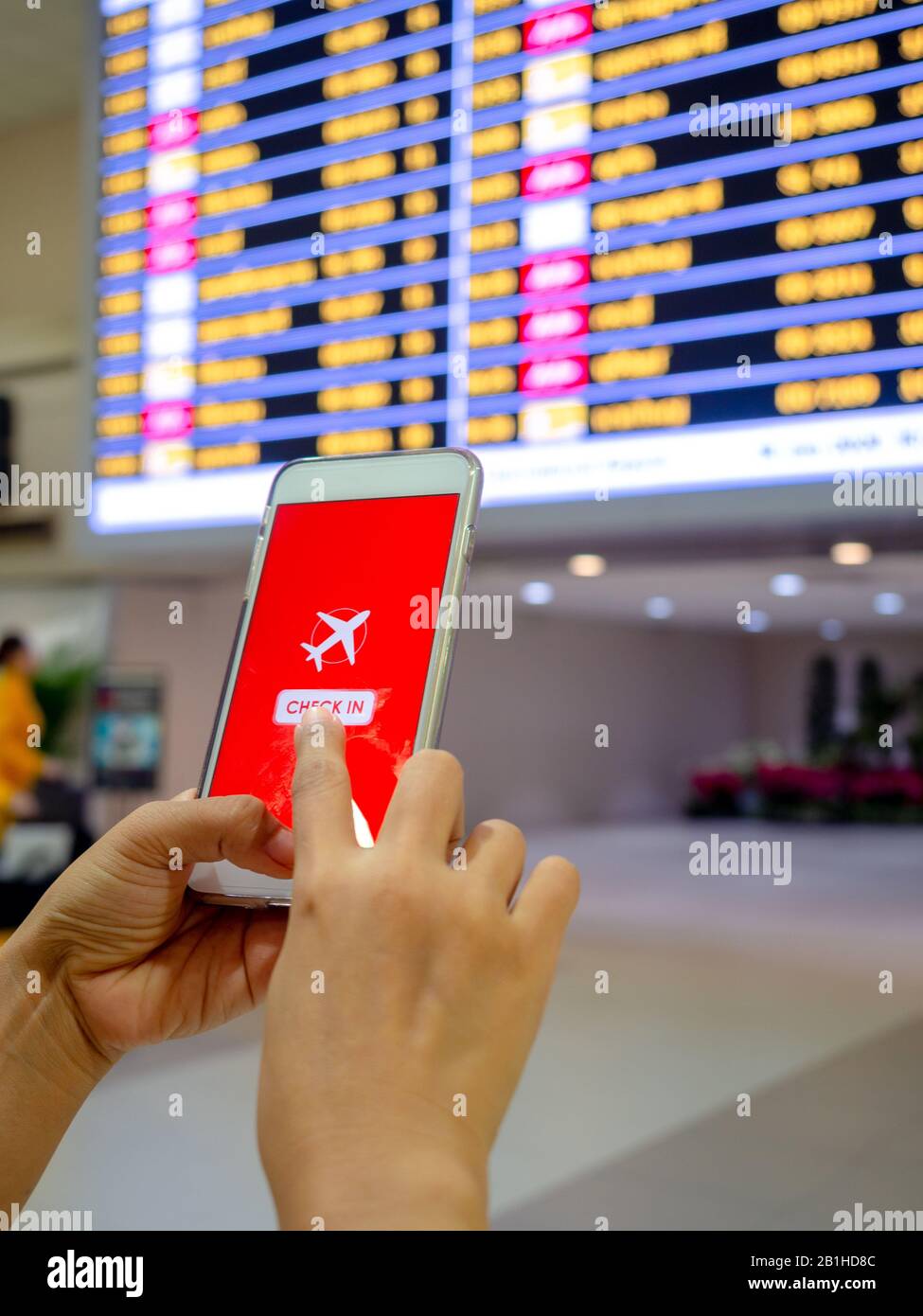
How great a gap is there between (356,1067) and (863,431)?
190 cm

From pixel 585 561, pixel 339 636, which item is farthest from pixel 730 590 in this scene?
pixel 339 636

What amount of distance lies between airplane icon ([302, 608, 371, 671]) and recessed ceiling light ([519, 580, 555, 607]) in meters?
9.20

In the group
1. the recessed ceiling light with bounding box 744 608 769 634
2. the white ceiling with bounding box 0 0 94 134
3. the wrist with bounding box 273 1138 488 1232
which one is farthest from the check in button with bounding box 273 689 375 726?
the recessed ceiling light with bounding box 744 608 769 634

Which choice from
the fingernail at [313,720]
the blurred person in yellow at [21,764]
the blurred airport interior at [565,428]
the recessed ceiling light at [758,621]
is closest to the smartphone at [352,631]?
the fingernail at [313,720]

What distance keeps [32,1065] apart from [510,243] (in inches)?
88.8

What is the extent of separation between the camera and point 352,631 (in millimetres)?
967

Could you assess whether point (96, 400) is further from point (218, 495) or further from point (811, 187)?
point (811, 187)

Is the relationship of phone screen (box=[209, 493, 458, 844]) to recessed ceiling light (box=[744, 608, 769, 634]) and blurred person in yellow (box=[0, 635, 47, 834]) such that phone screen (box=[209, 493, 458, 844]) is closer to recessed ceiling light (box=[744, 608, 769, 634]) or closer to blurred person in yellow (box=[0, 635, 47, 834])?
blurred person in yellow (box=[0, 635, 47, 834])

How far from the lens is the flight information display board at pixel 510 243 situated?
2348mm

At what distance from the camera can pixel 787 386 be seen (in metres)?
2.34

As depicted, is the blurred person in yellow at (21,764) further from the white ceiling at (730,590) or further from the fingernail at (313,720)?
the fingernail at (313,720)

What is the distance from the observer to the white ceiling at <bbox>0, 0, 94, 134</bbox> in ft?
18.9

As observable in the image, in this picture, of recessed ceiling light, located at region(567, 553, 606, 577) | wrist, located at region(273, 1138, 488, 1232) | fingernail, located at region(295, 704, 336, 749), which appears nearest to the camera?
wrist, located at region(273, 1138, 488, 1232)

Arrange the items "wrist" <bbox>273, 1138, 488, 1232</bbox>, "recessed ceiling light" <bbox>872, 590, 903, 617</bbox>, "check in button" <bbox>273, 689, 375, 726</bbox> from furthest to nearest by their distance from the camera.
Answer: "recessed ceiling light" <bbox>872, 590, 903, 617</bbox>, "check in button" <bbox>273, 689, 375, 726</bbox>, "wrist" <bbox>273, 1138, 488, 1232</bbox>
